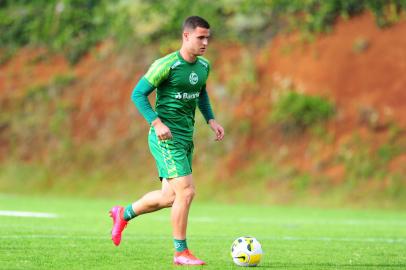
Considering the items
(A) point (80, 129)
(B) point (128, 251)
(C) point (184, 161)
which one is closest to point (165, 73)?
(C) point (184, 161)

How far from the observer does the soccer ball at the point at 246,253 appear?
29.6ft

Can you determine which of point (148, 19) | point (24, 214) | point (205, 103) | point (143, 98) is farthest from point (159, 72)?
point (148, 19)

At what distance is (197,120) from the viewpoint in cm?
3162

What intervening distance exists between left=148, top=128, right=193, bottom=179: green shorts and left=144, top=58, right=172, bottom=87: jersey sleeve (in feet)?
2.09

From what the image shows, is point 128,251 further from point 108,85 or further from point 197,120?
point 108,85

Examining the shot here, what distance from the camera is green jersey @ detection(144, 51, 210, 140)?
31.4 feet

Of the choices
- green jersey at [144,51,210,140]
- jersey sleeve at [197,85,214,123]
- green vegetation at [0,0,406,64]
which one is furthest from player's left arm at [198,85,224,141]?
green vegetation at [0,0,406,64]

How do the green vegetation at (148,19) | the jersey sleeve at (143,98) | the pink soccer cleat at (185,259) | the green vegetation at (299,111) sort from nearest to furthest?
the pink soccer cleat at (185,259) < the jersey sleeve at (143,98) < the green vegetation at (299,111) < the green vegetation at (148,19)

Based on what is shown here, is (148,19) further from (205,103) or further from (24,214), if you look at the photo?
(205,103)

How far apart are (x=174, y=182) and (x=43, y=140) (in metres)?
25.4

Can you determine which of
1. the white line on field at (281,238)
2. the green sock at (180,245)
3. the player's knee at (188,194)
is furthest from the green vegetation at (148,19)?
the green sock at (180,245)

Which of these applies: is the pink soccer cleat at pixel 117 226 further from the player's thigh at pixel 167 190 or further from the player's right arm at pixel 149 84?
the player's right arm at pixel 149 84

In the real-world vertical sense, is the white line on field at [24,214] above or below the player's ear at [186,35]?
below

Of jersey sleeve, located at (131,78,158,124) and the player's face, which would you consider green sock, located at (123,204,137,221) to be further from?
the player's face
